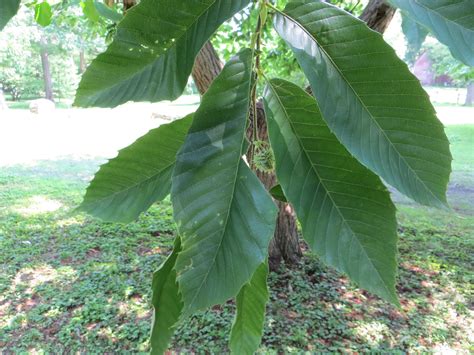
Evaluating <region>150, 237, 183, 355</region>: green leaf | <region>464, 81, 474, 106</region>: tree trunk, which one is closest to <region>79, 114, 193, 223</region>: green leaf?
<region>150, 237, 183, 355</region>: green leaf

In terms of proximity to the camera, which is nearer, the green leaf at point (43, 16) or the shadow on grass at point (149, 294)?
the green leaf at point (43, 16)

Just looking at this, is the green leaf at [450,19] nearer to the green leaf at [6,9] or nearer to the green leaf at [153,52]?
the green leaf at [153,52]

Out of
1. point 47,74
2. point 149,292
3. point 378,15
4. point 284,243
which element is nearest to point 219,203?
point 378,15

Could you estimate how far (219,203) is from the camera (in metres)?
0.46

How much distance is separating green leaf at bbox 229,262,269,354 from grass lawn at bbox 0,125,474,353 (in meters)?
2.19

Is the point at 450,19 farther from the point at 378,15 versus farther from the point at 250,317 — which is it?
the point at 378,15

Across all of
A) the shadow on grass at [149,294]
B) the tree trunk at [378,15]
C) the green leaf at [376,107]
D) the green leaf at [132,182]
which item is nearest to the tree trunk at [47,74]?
the shadow on grass at [149,294]

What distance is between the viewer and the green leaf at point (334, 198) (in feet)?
1.59

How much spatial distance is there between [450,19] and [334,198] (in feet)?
0.75

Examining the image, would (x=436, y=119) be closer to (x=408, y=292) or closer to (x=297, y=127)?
(x=297, y=127)

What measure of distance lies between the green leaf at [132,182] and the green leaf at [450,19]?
34cm

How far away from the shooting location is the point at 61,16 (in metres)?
3.77

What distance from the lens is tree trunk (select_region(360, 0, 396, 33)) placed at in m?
2.63

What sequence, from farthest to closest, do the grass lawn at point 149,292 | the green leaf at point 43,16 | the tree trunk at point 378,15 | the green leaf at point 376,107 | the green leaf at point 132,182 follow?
1. the grass lawn at point 149,292
2. the tree trunk at point 378,15
3. the green leaf at point 43,16
4. the green leaf at point 132,182
5. the green leaf at point 376,107
